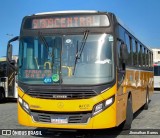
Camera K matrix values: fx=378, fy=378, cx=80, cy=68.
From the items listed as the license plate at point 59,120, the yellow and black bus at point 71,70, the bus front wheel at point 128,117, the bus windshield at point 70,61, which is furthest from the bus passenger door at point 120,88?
the license plate at point 59,120

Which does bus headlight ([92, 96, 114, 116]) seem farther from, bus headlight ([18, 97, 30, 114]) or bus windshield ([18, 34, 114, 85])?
Answer: bus headlight ([18, 97, 30, 114])

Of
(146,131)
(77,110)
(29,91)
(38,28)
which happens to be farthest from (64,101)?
(146,131)

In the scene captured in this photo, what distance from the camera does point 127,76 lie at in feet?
34.2

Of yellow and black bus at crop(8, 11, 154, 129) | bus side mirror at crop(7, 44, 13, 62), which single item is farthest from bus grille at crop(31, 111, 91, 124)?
bus side mirror at crop(7, 44, 13, 62)

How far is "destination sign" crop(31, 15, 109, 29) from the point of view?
9.08 metres

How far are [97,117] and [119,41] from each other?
2087 millimetres

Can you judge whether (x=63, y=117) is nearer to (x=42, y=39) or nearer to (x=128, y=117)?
(x=42, y=39)

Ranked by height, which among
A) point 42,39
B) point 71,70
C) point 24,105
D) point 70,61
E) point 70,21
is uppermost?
point 70,21

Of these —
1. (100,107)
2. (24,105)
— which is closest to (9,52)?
(24,105)

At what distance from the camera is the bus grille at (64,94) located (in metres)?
8.51

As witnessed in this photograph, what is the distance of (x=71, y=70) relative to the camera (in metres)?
8.81

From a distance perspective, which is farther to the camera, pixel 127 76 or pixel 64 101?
pixel 127 76

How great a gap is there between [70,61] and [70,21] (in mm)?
1067

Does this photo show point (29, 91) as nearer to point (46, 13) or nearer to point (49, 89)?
point (49, 89)
